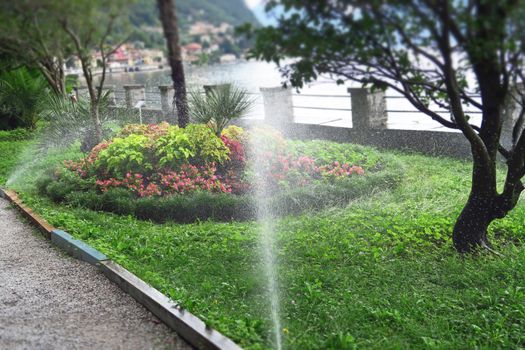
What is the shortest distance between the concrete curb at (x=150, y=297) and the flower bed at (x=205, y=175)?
116cm

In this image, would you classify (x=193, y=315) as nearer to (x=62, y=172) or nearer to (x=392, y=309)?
(x=392, y=309)

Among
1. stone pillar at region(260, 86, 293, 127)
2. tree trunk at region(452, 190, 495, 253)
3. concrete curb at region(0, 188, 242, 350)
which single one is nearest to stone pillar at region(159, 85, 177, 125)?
stone pillar at region(260, 86, 293, 127)

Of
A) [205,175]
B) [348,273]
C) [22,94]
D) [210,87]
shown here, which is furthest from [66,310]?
[22,94]

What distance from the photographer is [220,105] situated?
8.15 m

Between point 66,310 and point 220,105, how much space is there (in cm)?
437

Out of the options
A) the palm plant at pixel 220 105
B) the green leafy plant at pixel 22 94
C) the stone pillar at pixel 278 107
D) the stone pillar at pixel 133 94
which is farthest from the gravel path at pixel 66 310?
the green leafy plant at pixel 22 94

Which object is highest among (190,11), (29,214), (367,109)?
(190,11)

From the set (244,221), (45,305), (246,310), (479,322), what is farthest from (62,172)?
(479,322)

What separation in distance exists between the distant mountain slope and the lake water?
1.22ft

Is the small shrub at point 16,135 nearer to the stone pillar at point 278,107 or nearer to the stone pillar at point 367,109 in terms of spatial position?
the stone pillar at point 278,107

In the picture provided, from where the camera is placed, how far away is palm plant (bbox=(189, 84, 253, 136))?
26.7ft

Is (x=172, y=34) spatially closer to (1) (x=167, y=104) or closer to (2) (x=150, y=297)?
(2) (x=150, y=297)

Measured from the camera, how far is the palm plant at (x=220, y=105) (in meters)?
8.15

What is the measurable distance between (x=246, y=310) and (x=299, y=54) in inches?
66.4
